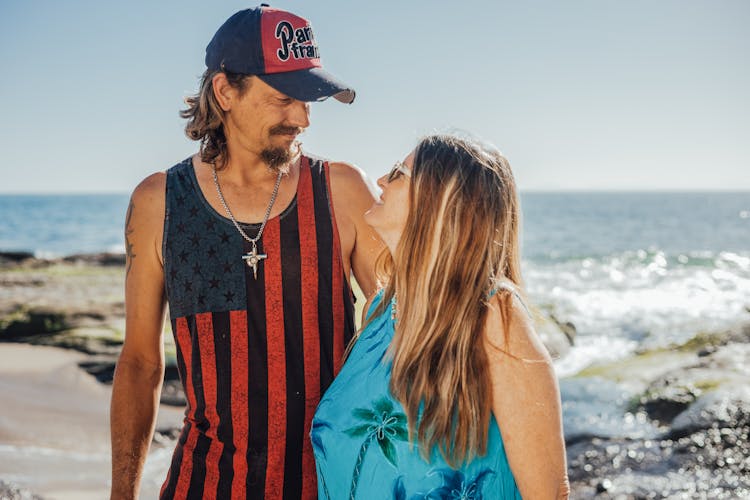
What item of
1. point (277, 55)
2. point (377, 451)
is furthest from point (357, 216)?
point (377, 451)

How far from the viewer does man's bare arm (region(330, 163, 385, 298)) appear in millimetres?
2422

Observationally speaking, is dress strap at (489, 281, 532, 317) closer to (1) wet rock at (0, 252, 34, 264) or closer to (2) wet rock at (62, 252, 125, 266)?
(2) wet rock at (62, 252, 125, 266)

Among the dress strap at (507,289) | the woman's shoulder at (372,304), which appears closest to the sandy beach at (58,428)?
the woman's shoulder at (372,304)

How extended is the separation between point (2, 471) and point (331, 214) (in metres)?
4.40

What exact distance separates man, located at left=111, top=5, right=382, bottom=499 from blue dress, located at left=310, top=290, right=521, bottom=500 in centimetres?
21

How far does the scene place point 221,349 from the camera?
7.47 feet

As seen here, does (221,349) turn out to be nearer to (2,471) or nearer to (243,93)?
(243,93)

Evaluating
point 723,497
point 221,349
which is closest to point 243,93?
point 221,349

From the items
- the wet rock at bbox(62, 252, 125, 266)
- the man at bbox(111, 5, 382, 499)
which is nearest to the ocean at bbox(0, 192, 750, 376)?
the man at bbox(111, 5, 382, 499)

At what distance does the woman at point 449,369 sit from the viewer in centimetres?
173

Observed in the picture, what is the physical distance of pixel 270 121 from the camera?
2.42 m

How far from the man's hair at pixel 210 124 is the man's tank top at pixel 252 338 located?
0.16 meters

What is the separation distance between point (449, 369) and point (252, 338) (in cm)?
73

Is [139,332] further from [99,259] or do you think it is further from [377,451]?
[99,259]
